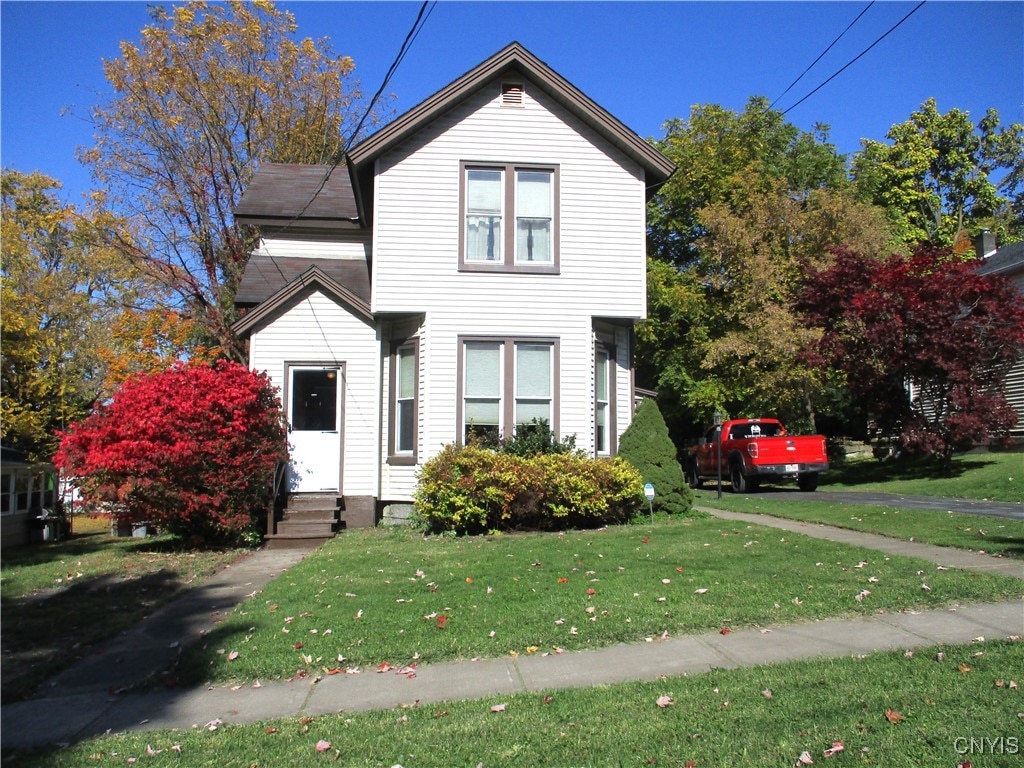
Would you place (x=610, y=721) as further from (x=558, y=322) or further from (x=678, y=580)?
(x=558, y=322)

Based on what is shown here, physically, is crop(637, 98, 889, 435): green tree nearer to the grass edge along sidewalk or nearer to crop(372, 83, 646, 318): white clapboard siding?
crop(372, 83, 646, 318): white clapboard siding

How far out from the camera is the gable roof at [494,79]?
14234 millimetres

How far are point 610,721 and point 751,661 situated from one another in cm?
159

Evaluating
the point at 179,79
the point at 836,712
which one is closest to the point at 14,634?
the point at 836,712

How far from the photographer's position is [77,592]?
9500 mm

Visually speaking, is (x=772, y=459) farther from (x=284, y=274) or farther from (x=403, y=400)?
(x=284, y=274)

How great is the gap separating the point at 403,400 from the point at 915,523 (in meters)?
8.58

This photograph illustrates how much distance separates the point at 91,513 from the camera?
13180 mm

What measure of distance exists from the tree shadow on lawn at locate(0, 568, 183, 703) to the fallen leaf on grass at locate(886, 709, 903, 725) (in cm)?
592

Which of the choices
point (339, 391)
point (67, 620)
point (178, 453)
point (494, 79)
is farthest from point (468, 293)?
point (67, 620)

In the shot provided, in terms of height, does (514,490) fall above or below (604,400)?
below

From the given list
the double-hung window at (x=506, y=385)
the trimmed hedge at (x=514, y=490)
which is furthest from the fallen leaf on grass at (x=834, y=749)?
the double-hung window at (x=506, y=385)

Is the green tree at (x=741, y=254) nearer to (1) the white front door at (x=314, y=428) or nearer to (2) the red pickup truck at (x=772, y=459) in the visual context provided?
(2) the red pickup truck at (x=772, y=459)

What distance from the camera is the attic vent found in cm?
1481
